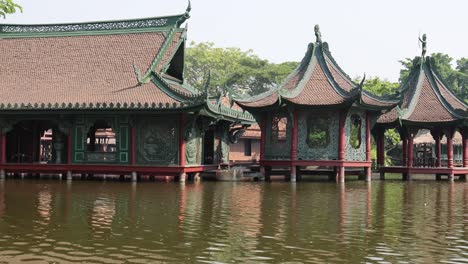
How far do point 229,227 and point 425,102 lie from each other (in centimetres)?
2226

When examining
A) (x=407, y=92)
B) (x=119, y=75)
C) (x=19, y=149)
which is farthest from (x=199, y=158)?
(x=407, y=92)

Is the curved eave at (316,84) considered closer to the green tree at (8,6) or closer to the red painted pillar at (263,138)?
the red painted pillar at (263,138)

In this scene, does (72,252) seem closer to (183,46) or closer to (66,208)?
(66,208)

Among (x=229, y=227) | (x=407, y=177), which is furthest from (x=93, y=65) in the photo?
(x=229, y=227)

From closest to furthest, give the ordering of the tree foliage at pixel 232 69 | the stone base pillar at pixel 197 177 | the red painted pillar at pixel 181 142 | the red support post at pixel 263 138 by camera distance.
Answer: the red painted pillar at pixel 181 142
the stone base pillar at pixel 197 177
the red support post at pixel 263 138
the tree foliage at pixel 232 69

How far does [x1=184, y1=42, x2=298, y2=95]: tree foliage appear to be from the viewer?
67562mm

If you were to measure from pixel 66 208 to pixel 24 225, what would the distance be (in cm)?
309

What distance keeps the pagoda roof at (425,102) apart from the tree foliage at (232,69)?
32793 mm

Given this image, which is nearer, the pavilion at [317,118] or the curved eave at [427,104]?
the pavilion at [317,118]

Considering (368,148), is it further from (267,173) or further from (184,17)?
(184,17)

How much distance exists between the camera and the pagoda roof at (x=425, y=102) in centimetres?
2980

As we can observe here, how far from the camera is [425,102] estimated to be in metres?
31.4

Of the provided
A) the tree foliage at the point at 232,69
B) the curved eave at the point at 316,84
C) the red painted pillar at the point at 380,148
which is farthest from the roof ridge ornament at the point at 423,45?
the tree foliage at the point at 232,69

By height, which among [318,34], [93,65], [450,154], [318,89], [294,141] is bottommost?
[450,154]
